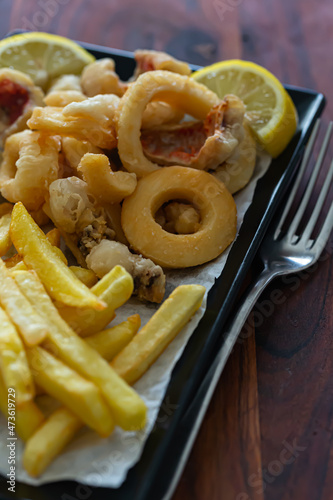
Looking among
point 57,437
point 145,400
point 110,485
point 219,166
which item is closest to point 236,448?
point 145,400

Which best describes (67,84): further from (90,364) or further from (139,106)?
(90,364)

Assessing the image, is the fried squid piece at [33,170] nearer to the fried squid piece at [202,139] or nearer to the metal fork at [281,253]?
the fried squid piece at [202,139]

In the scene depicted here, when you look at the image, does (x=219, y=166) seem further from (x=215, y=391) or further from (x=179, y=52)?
(x=179, y=52)

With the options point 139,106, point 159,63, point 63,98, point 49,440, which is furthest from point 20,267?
point 159,63

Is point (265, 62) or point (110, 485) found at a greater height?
point (265, 62)

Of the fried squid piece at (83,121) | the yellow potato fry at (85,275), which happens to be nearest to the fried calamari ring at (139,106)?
the fried squid piece at (83,121)

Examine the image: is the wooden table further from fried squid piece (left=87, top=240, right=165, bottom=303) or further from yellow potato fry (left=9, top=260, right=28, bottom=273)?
yellow potato fry (left=9, top=260, right=28, bottom=273)
